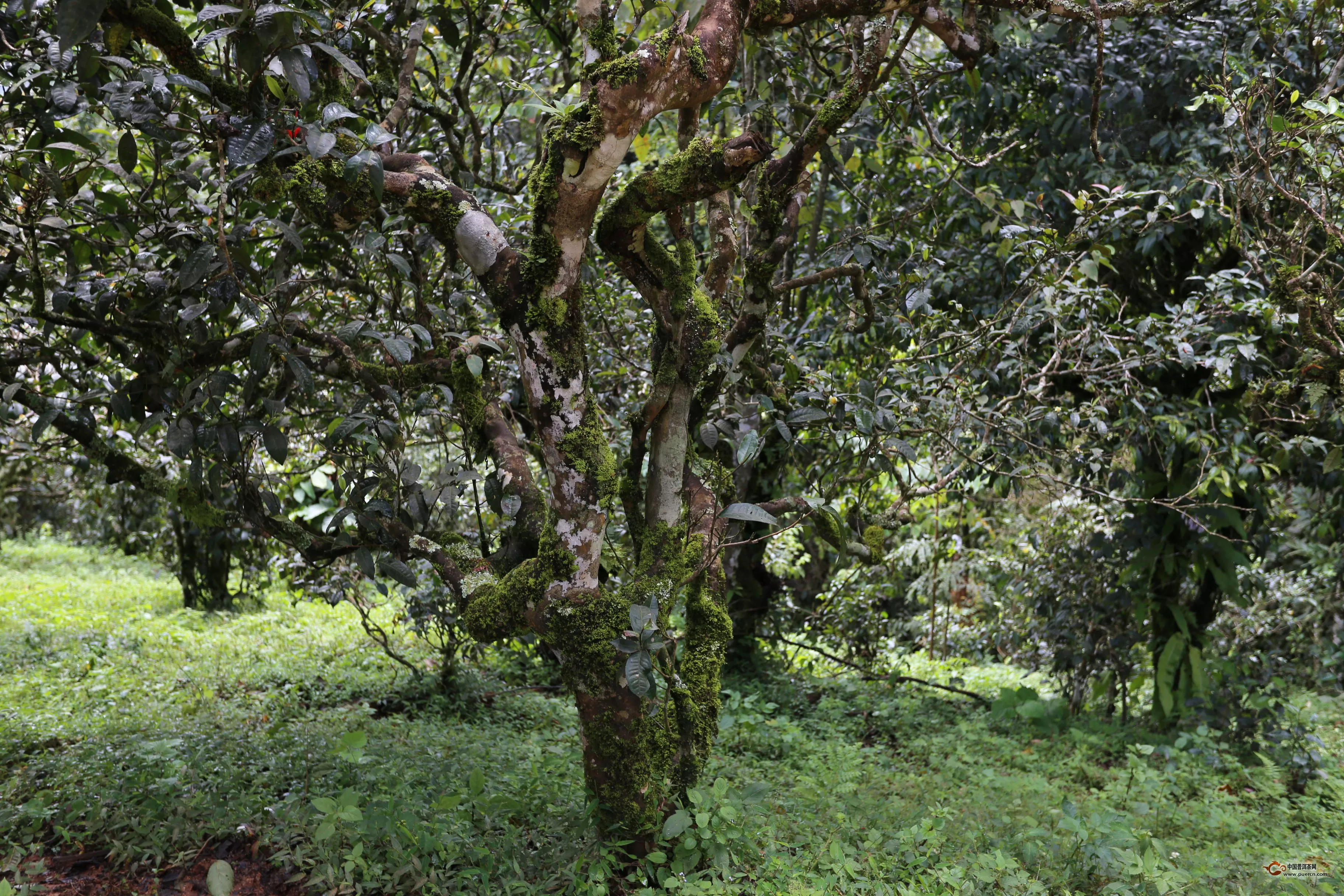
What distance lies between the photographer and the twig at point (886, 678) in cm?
555

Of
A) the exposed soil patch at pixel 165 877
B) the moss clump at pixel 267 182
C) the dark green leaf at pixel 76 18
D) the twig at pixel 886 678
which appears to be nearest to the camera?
the dark green leaf at pixel 76 18

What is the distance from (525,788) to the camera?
3102 millimetres

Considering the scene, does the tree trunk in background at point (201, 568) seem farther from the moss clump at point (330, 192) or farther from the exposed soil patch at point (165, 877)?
the moss clump at point (330, 192)

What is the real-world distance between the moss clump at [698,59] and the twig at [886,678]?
3961 millimetres

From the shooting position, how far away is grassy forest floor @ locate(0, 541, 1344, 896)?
2598mm

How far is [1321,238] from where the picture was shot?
4.29 metres

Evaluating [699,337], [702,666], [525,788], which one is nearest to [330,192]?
[699,337]

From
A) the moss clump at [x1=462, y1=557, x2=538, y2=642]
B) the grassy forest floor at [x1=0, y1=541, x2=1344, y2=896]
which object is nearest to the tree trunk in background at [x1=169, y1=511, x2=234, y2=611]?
the grassy forest floor at [x1=0, y1=541, x2=1344, y2=896]

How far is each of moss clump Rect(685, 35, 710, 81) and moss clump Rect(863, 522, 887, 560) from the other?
167 centimetres

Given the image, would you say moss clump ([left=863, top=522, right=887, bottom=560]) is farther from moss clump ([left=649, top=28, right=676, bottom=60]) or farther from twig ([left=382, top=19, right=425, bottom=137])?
twig ([left=382, top=19, right=425, bottom=137])

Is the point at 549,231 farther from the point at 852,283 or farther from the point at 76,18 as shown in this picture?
the point at 852,283

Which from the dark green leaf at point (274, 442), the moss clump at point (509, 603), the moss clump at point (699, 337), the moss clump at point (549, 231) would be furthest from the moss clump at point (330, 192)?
the moss clump at point (509, 603)

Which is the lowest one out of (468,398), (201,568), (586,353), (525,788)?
(525,788)

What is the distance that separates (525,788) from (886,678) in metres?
3.34
